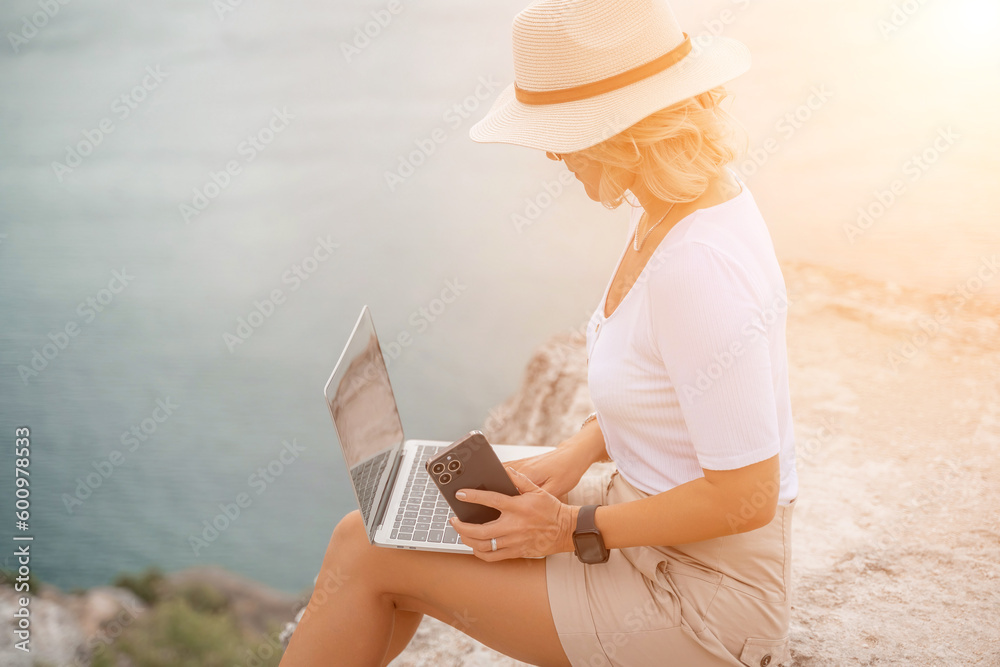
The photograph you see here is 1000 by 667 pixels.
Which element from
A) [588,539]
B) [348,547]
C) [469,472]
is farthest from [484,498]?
[348,547]

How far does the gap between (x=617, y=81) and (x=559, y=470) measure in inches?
22.3

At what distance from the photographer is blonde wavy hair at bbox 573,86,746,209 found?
803 mm

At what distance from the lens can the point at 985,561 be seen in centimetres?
137

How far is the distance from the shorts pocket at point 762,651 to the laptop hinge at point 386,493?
1.63 feet

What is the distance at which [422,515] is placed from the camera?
0.98 meters

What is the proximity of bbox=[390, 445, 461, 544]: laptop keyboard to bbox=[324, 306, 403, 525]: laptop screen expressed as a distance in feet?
0.17

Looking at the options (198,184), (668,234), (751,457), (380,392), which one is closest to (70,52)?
(198,184)

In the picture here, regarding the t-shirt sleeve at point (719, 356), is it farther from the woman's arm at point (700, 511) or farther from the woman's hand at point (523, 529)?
the woman's hand at point (523, 529)

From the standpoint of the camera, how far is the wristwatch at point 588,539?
819 mm

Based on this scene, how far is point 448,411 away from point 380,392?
2041mm

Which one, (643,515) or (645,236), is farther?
(645,236)

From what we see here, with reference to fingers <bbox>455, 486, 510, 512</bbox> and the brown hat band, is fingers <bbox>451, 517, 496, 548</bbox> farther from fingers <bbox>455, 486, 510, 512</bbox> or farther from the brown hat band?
the brown hat band

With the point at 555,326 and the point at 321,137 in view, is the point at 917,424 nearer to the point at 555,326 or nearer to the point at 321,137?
the point at 555,326

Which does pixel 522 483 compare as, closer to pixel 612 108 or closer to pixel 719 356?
pixel 719 356
